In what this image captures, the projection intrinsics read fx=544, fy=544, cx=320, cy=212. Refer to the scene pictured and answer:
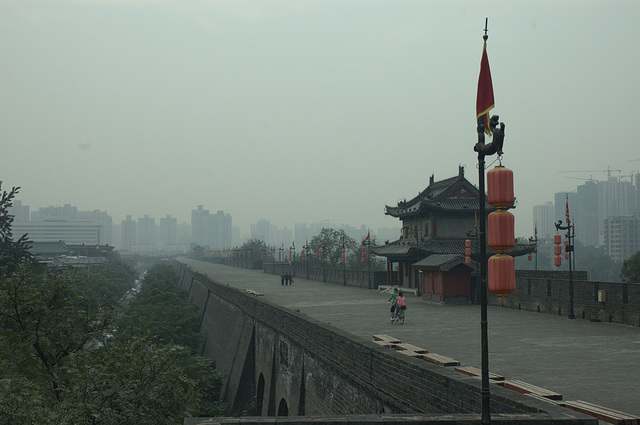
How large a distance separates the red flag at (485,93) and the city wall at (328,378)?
358 centimetres

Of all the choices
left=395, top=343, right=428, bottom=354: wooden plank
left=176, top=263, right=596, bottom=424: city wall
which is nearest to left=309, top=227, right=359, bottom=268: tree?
left=176, top=263, right=596, bottom=424: city wall

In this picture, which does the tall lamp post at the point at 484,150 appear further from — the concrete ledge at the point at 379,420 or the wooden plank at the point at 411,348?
the wooden plank at the point at 411,348

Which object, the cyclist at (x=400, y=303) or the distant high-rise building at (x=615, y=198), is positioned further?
the distant high-rise building at (x=615, y=198)

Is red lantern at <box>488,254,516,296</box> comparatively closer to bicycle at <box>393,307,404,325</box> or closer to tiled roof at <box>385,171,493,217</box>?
bicycle at <box>393,307,404,325</box>

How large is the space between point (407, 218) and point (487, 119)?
34.6m

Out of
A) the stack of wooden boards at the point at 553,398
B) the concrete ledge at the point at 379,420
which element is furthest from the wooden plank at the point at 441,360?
the concrete ledge at the point at 379,420

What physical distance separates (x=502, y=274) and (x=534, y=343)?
9139 millimetres

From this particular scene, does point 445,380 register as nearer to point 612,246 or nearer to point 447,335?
point 447,335

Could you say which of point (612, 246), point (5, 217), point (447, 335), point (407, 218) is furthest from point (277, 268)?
point (612, 246)

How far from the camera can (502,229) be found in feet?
20.4

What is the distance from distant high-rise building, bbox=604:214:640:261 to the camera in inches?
4710

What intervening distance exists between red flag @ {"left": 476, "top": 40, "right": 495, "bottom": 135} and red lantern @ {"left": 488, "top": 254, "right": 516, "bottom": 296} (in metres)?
1.56

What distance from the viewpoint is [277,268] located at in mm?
67688

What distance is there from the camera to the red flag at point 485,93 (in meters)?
6.61
